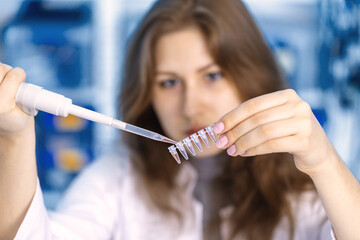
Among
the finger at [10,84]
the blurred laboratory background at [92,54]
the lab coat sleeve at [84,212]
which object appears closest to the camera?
the finger at [10,84]

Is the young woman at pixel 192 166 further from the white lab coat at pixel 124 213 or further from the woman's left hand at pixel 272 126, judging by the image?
the woman's left hand at pixel 272 126

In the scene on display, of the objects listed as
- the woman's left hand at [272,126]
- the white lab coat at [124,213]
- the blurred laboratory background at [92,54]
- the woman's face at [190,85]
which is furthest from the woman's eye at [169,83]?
the blurred laboratory background at [92,54]

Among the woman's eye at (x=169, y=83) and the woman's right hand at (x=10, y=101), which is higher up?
the woman's eye at (x=169, y=83)

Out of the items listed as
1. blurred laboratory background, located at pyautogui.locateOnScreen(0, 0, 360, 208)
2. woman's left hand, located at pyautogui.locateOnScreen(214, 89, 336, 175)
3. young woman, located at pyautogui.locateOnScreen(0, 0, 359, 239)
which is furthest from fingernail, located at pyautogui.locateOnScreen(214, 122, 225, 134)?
blurred laboratory background, located at pyautogui.locateOnScreen(0, 0, 360, 208)

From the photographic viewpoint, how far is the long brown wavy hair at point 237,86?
3.15ft

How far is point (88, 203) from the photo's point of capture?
96cm

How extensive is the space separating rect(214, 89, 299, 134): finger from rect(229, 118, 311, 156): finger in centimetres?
3

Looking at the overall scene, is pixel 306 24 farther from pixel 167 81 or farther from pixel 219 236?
pixel 219 236

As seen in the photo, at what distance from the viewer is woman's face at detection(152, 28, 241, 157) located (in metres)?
0.92

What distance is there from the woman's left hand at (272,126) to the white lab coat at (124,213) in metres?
0.35

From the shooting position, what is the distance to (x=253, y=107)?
1.84 feet

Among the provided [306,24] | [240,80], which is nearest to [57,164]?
[240,80]

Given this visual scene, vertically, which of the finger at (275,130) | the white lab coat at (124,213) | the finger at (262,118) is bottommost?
the white lab coat at (124,213)

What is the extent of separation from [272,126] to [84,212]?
59cm
